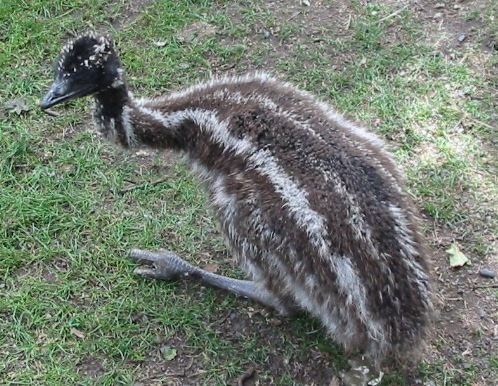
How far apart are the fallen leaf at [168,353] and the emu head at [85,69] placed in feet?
3.91

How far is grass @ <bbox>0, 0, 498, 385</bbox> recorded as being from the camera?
3955 millimetres

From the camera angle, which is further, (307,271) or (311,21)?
(311,21)

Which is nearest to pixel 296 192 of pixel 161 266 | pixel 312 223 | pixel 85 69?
pixel 312 223

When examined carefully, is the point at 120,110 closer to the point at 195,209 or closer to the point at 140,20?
the point at 195,209

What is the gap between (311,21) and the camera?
5438 millimetres

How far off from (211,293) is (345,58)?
1792mm

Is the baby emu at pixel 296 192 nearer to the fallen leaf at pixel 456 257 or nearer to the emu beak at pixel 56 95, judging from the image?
the emu beak at pixel 56 95

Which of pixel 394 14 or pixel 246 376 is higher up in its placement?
pixel 394 14

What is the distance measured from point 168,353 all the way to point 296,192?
1.02 m

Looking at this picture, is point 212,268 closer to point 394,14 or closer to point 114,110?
point 114,110

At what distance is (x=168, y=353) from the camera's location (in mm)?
3936

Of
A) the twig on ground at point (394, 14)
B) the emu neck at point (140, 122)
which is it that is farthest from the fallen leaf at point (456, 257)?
the twig on ground at point (394, 14)

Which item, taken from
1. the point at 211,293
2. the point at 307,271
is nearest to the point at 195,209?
the point at 211,293

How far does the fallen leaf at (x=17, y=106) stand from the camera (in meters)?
4.99
